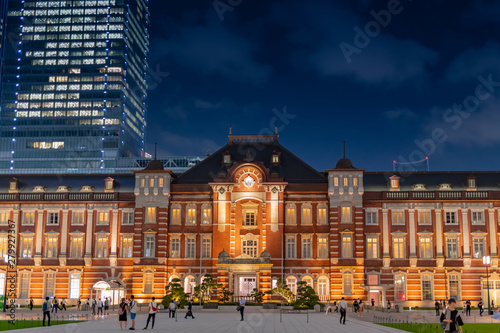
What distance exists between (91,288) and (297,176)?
86.3ft

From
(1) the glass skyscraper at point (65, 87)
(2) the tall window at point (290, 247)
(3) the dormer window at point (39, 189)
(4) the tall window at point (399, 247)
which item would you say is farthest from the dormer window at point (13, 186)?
(1) the glass skyscraper at point (65, 87)

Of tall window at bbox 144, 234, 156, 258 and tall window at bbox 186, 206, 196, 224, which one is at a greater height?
tall window at bbox 186, 206, 196, 224

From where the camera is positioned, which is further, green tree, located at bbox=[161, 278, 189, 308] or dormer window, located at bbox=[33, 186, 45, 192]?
dormer window, located at bbox=[33, 186, 45, 192]

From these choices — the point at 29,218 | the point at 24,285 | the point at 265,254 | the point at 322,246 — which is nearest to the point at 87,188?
the point at 29,218

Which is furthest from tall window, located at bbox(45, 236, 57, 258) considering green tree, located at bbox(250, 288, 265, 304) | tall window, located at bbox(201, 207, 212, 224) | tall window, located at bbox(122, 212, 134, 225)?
green tree, located at bbox(250, 288, 265, 304)

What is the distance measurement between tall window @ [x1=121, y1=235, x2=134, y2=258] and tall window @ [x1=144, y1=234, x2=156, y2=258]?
204 centimetres

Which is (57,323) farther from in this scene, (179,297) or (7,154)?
(7,154)

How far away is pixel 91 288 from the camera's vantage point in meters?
69.6

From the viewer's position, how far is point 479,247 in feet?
236

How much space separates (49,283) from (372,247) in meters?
37.6

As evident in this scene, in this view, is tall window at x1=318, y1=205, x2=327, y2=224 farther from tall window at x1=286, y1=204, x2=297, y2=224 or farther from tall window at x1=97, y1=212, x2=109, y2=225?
tall window at x1=97, y1=212, x2=109, y2=225

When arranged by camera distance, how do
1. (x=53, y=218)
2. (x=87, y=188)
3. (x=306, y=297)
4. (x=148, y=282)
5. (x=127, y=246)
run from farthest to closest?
(x=87, y=188) < (x=53, y=218) < (x=127, y=246) < (x=148, y=282) < (x=306, y=297)

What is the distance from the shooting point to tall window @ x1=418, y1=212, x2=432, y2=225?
73.2 m

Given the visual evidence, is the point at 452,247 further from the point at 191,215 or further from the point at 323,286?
the point at 191,215
